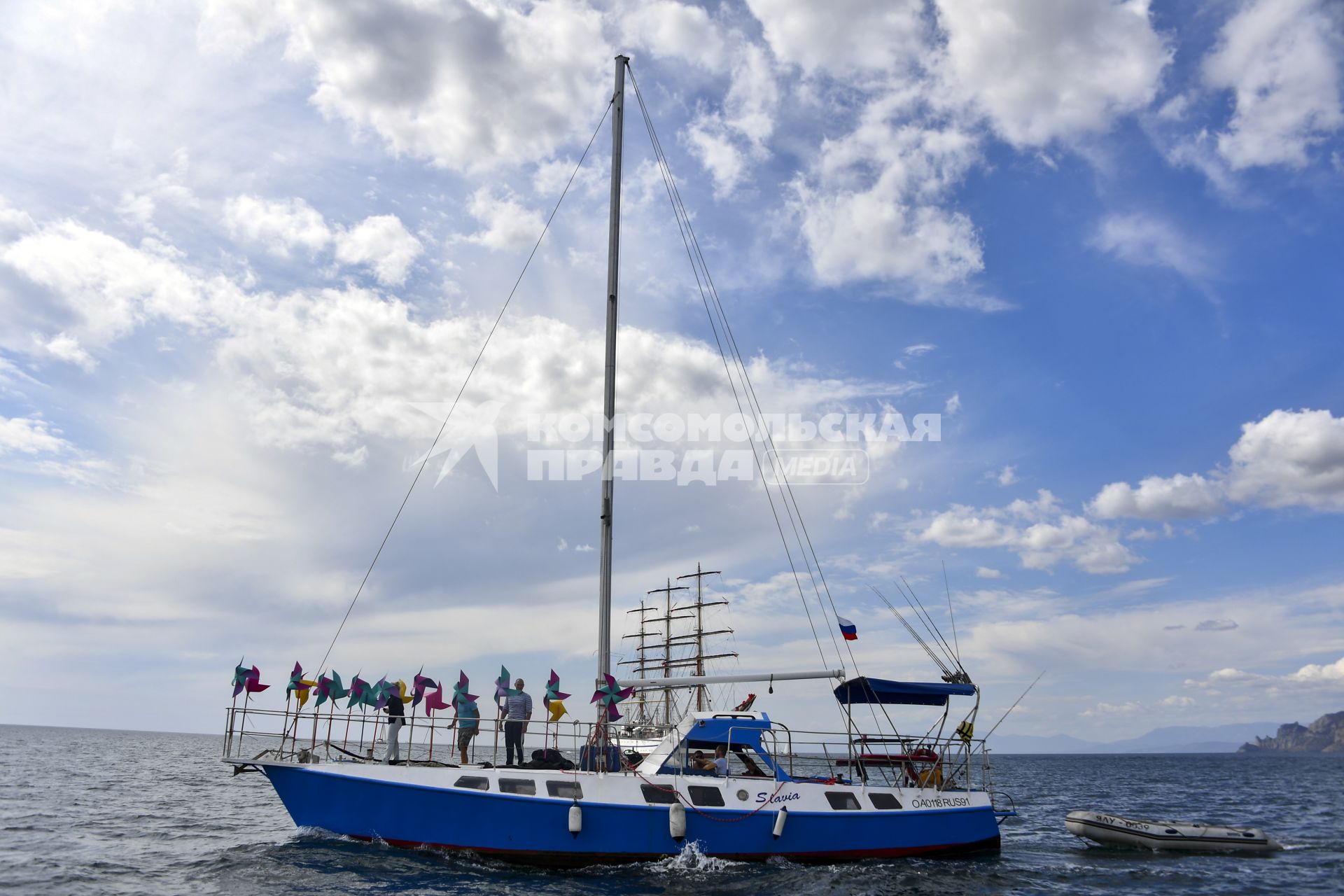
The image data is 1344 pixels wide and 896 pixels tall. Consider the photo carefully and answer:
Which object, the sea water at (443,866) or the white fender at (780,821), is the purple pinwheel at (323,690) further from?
the white fender at (780,821)

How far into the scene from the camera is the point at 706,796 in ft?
65.1

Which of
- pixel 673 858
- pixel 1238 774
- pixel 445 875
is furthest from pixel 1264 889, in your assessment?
pixel 1238 774

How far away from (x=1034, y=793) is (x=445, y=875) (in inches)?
2247

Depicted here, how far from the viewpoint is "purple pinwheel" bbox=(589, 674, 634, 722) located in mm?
20266

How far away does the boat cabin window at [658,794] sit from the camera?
19.4 metres

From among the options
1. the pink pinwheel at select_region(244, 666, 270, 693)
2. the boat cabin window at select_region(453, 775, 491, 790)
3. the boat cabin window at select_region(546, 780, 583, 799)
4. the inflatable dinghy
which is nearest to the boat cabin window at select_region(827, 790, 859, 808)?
the boat cabin window at select_region(546, 780, 583, 799)

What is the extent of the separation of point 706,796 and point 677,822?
110 centimetres

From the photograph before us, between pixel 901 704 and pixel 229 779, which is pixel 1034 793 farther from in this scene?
pixel 229 779

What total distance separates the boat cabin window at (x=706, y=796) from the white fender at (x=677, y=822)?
2.15 ft

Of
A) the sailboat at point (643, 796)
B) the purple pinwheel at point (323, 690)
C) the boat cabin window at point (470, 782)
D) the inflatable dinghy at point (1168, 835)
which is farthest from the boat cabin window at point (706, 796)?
the inflatable dinghy at point (1168, 835)

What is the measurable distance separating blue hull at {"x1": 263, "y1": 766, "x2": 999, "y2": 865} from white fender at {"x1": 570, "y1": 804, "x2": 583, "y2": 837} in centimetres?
19

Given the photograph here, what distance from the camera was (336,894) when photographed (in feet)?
55.5

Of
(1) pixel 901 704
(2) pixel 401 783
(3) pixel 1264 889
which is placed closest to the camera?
(2) pixel 401 783

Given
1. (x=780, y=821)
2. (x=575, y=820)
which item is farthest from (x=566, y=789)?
(x=780, y=821)
